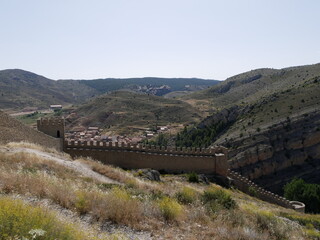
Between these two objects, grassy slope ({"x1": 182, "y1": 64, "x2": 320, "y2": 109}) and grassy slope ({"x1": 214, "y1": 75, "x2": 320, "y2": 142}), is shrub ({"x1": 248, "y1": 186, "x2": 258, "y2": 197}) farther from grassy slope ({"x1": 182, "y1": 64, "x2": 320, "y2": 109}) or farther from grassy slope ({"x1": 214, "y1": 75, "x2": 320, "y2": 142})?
grassy slope ({"x1": 182, "y1": 64, "x2": 320, "y2": 109})

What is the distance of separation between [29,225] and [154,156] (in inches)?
667

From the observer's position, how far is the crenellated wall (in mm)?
20391

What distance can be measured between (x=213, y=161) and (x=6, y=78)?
183 metres

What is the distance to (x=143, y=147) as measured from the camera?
70.2 feet

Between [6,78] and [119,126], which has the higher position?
[6,78]

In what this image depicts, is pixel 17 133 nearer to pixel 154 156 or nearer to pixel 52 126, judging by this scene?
pixel 52 126

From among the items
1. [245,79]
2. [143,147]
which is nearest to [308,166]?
[143,147]

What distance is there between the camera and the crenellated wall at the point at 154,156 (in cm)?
2039

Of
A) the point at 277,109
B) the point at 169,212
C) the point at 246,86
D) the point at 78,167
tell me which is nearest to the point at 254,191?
the point at 78,167

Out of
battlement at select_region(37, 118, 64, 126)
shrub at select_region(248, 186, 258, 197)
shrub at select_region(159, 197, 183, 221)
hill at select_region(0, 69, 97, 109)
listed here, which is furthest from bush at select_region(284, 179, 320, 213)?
hill at select_region(0, 69, 97, 109)

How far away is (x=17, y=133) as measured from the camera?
16547 millimetres

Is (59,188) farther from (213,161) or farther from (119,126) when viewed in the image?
(119,126)

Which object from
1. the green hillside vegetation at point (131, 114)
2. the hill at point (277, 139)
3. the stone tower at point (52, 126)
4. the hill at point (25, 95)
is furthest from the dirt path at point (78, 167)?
the hill at point (25, 95)

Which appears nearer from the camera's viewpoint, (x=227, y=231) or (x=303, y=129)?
(x=227, y=231)
